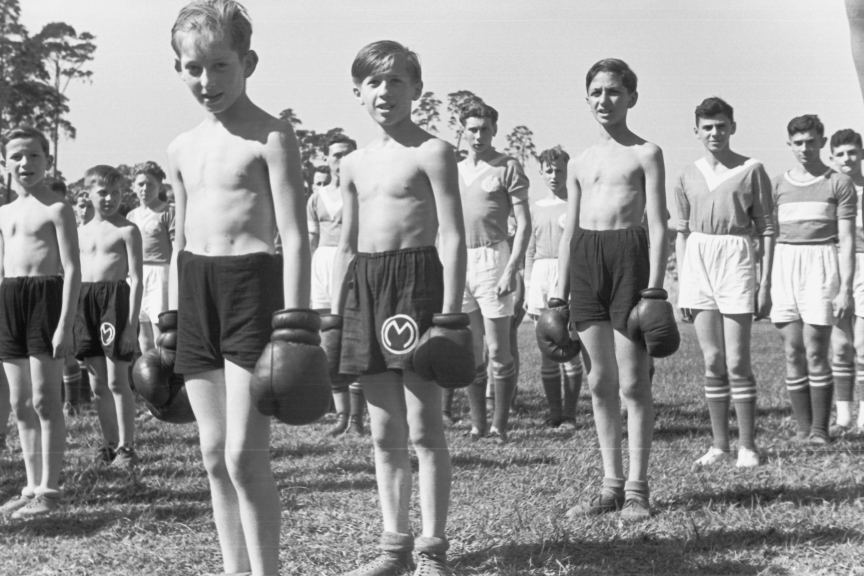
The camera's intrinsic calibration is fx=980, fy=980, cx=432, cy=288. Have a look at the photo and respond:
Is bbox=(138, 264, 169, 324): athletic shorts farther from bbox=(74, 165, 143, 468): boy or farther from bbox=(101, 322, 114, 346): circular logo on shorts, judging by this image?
bbox=(101, 322, 114, 346): circular logo on shorts

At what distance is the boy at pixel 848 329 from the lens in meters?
6.37

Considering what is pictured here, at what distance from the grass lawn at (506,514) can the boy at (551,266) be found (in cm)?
58

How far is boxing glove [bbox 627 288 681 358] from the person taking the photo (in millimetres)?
→ 3713

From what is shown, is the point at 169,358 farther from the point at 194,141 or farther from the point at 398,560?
the point at 398,560

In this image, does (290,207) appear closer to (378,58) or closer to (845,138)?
(378,58)

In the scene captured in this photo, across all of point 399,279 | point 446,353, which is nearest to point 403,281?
point 399,279

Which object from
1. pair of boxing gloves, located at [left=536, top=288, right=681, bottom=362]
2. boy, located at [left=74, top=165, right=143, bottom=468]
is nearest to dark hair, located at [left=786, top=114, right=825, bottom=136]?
pair of boxing gloves, located at [left=536, top=288, right=681, bottom=362]

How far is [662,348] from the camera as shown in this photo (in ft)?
12.3

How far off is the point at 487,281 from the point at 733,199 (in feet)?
5.71

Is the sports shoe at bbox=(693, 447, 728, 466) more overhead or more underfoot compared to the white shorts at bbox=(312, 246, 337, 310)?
more underfoot

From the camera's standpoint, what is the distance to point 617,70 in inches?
152

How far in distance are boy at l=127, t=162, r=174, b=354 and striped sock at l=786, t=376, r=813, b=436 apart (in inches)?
180

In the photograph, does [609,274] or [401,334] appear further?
[609,274]

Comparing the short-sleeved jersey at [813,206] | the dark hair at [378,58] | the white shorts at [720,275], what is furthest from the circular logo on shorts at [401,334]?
the short-sleeved jersey at [813,206]
